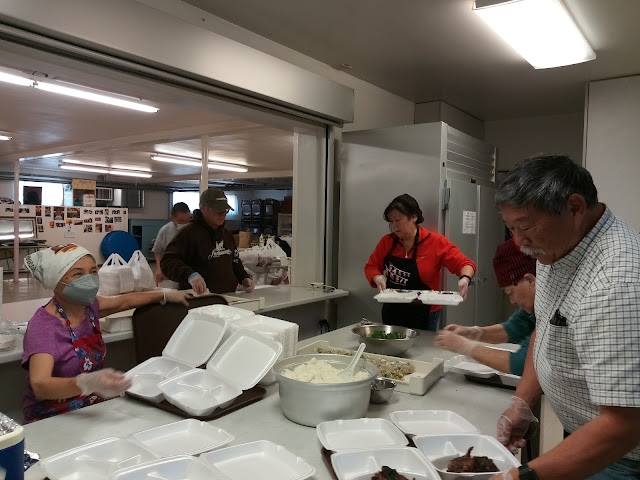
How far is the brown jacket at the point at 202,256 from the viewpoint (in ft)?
10.6

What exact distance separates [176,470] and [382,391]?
793 mm

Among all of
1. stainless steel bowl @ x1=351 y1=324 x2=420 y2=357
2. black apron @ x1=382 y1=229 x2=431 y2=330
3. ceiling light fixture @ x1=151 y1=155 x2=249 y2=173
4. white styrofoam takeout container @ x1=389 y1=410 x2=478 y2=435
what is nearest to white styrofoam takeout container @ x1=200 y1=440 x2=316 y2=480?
white styrofoam takeout container @ x1=389 y1=410 x2=478 y2=435

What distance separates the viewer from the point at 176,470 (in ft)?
3.92

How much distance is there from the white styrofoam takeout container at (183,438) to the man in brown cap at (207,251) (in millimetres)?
1819

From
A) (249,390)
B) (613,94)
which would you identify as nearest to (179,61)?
(249,390)

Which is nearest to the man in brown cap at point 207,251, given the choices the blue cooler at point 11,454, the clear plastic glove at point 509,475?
the blue cooler at point 11,454

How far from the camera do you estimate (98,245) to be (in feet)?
33.9

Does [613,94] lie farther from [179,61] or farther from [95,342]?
[95,342]

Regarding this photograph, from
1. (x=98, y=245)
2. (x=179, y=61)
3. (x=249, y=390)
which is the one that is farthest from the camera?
(x=98, y=245)

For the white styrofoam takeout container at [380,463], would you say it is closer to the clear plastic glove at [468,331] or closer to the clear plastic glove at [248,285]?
the clear plastic glove at [468,331]

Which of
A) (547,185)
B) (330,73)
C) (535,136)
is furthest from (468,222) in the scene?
(547,185)

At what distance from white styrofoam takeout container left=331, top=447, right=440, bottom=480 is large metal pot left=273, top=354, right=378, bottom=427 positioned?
0.25 metres

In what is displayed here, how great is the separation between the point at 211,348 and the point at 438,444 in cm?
97

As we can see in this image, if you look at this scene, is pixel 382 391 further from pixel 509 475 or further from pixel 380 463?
pixel 509 475
